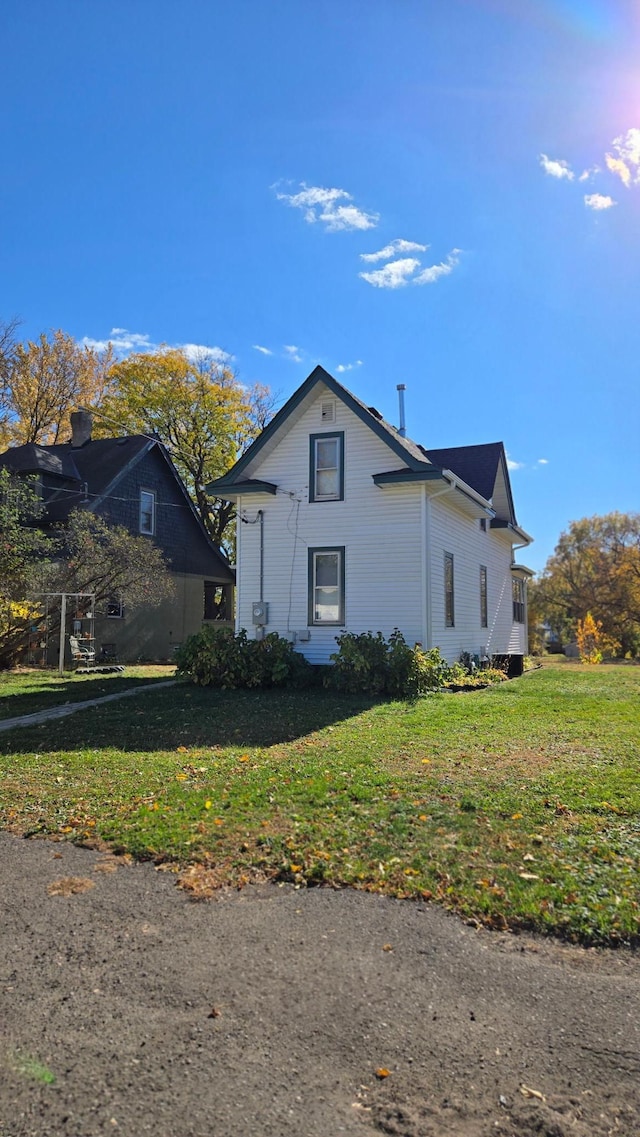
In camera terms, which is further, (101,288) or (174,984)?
(101,288)

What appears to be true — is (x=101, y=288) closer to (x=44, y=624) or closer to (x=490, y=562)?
(x=44, y=624)

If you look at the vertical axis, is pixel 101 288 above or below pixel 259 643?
above

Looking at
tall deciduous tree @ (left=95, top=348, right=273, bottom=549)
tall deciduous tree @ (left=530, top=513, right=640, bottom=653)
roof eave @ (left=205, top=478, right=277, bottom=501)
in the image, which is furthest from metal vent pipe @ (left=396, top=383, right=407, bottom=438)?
tall deciduous tree @ (left=530, top=513, right=640, bottom=653)

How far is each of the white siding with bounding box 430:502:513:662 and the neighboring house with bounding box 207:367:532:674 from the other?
9 centimetres

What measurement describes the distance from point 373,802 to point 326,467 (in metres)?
10.8

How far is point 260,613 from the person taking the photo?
50.8ft

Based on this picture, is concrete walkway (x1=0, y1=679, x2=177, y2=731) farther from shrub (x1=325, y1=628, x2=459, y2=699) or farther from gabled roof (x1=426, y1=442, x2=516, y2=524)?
gabled roof (x1=426, y1=442, x2=516, y2=524)

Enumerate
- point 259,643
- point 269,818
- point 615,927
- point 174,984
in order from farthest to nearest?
point 259,643, point 269,818, point 615,927, point 174,984

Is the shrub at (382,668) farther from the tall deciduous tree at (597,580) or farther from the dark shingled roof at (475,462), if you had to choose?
the tall deciduous tree at (597,580)

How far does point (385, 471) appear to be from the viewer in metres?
14.9

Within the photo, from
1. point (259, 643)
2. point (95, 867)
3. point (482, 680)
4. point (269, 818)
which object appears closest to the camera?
point (95, 867)

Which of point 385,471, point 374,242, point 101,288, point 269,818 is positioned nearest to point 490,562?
point 385,471

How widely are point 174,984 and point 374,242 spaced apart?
1339cm

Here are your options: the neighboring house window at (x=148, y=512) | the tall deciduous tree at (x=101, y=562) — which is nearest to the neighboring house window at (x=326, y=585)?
the tall deciduous tree at (x=101, y=562)
